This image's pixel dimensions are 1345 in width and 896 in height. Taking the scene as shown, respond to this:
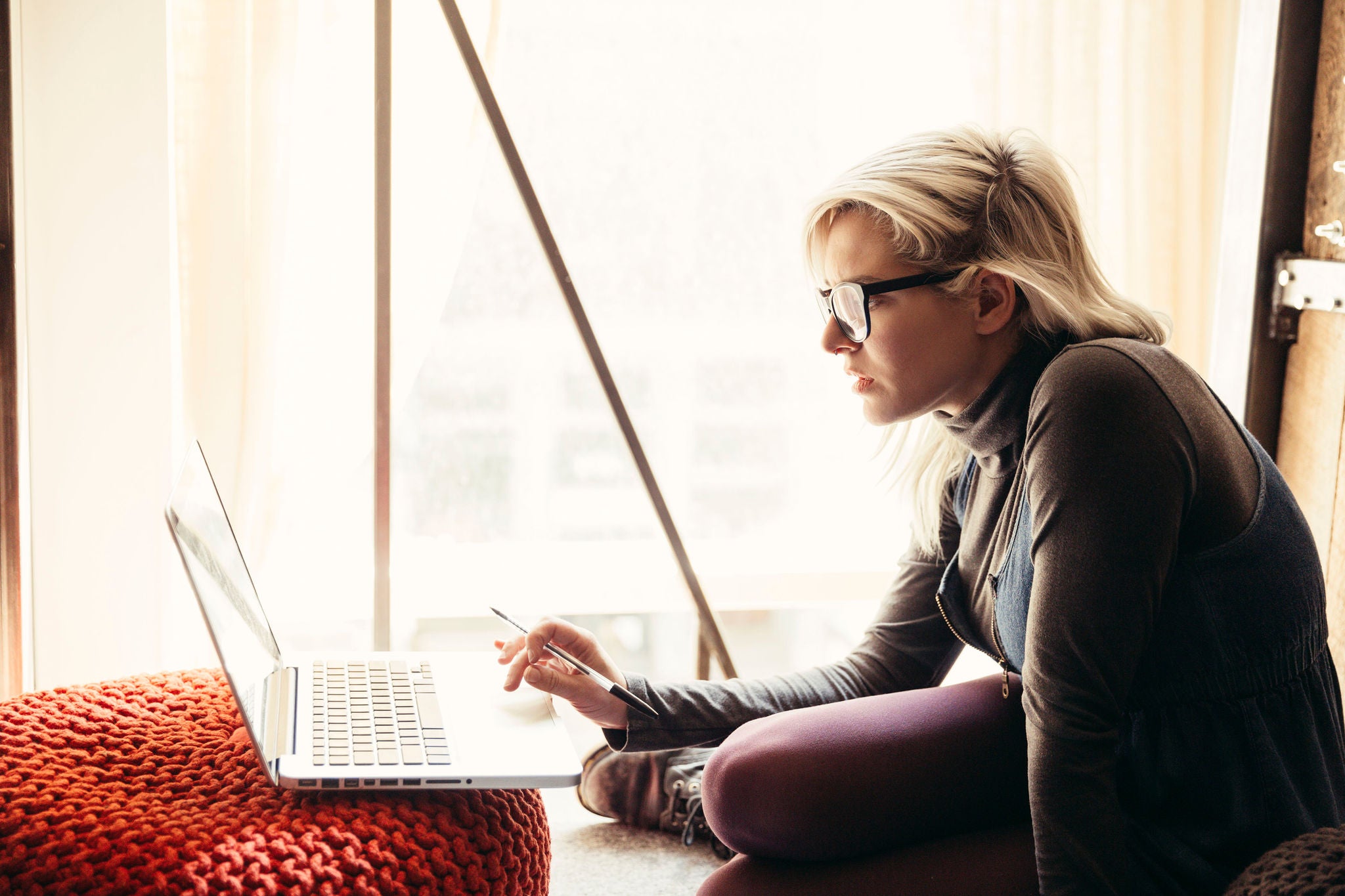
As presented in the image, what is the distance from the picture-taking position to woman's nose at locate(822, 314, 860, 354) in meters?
1.18

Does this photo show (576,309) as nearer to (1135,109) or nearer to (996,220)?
(996,220)

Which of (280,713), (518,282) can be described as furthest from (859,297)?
(518,282)

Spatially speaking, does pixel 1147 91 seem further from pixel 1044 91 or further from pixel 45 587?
pixel 45 587

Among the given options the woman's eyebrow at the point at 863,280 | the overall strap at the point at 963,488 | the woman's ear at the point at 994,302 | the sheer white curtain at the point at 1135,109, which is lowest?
the overall strap at the point at 963,488

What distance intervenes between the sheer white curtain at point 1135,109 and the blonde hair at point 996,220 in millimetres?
1055

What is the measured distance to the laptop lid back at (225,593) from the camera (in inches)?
35.2

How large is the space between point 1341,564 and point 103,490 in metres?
2.15

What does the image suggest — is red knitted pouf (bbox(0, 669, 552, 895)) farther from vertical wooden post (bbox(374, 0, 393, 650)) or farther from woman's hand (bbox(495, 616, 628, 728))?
vertical wooden post (bbox(374, 0, 393, 650))

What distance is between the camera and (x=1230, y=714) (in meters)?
0.98

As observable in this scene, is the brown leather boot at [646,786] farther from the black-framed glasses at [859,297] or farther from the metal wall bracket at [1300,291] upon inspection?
the metal wall bracket at [1300,291]

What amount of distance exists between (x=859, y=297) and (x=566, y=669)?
1.70 ft

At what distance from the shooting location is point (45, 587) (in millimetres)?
1869

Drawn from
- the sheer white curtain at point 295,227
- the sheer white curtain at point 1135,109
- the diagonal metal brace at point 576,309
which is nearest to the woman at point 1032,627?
the diagonal metal brace at point 576,309

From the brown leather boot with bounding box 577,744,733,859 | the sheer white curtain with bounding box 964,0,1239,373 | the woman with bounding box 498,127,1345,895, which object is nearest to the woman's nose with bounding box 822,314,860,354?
the woman with bounding box 498,127,1345,895
